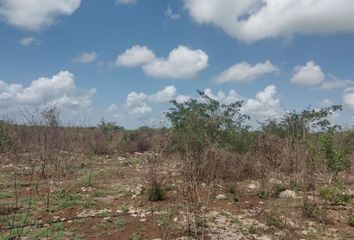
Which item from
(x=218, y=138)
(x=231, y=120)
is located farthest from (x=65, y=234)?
(x=231, y=120)

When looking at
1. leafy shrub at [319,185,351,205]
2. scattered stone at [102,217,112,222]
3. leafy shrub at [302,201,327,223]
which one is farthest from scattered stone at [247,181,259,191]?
scattered stone at [102,217,112,222]

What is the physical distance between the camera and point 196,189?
784 centimetres

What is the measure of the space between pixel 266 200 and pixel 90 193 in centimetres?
441

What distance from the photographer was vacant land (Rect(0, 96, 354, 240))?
26.6 feet

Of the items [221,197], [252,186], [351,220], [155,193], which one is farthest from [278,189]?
[155,193]

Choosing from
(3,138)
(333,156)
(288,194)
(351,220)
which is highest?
(3,138)

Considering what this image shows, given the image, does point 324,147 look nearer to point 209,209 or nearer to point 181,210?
point 209,209

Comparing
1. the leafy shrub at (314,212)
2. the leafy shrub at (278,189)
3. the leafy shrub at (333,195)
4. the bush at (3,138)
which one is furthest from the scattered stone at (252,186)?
the bush at (3,138)

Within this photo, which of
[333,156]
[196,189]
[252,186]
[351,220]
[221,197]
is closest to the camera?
[196,189]

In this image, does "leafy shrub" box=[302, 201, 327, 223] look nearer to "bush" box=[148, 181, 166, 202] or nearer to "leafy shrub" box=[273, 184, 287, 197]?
"leafy shrub" box=[273, 184, 287, 197]

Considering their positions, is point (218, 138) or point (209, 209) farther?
point (218, 138)

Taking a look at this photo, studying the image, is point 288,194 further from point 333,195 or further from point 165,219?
point 165,219

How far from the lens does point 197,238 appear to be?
7656 mm

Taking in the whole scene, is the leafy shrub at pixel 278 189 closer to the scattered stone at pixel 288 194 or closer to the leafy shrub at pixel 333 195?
the scattered stone at pixel 288 194
